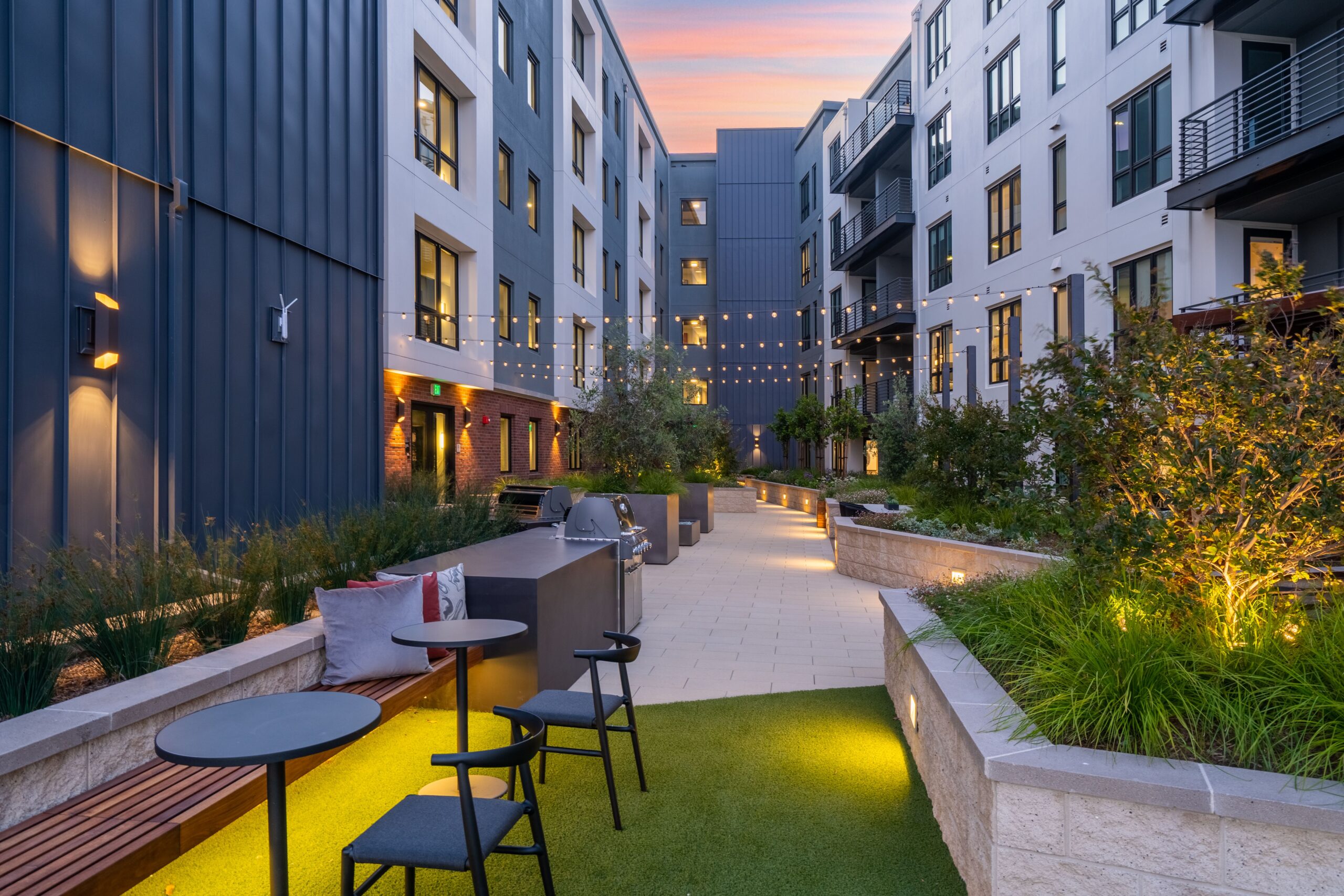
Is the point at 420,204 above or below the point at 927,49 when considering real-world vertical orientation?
below

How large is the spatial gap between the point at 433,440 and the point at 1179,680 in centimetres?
1204

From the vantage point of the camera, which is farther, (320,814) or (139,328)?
(139,328)

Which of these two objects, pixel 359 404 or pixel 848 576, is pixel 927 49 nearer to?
pixel 848 576

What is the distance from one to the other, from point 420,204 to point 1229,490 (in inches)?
463

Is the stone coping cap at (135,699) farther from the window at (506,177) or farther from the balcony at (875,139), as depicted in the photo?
the balcony at (875,139)

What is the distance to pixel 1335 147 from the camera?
9273 millimetres

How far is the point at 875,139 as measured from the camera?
21.9 metres

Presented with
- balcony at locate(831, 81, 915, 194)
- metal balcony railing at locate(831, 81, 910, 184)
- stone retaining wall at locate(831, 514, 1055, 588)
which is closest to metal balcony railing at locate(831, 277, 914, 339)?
balcony at locate(831, 81, 915, 194)

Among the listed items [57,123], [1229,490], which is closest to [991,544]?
[1229,490]

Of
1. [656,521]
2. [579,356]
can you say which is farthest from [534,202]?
[656,521]

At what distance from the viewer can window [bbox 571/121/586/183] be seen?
69.5 ft

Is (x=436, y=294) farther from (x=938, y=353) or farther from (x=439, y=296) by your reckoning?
(x=938, y=353)

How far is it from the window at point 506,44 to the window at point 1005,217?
10.6 meters

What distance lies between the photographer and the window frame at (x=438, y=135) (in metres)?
13.0
